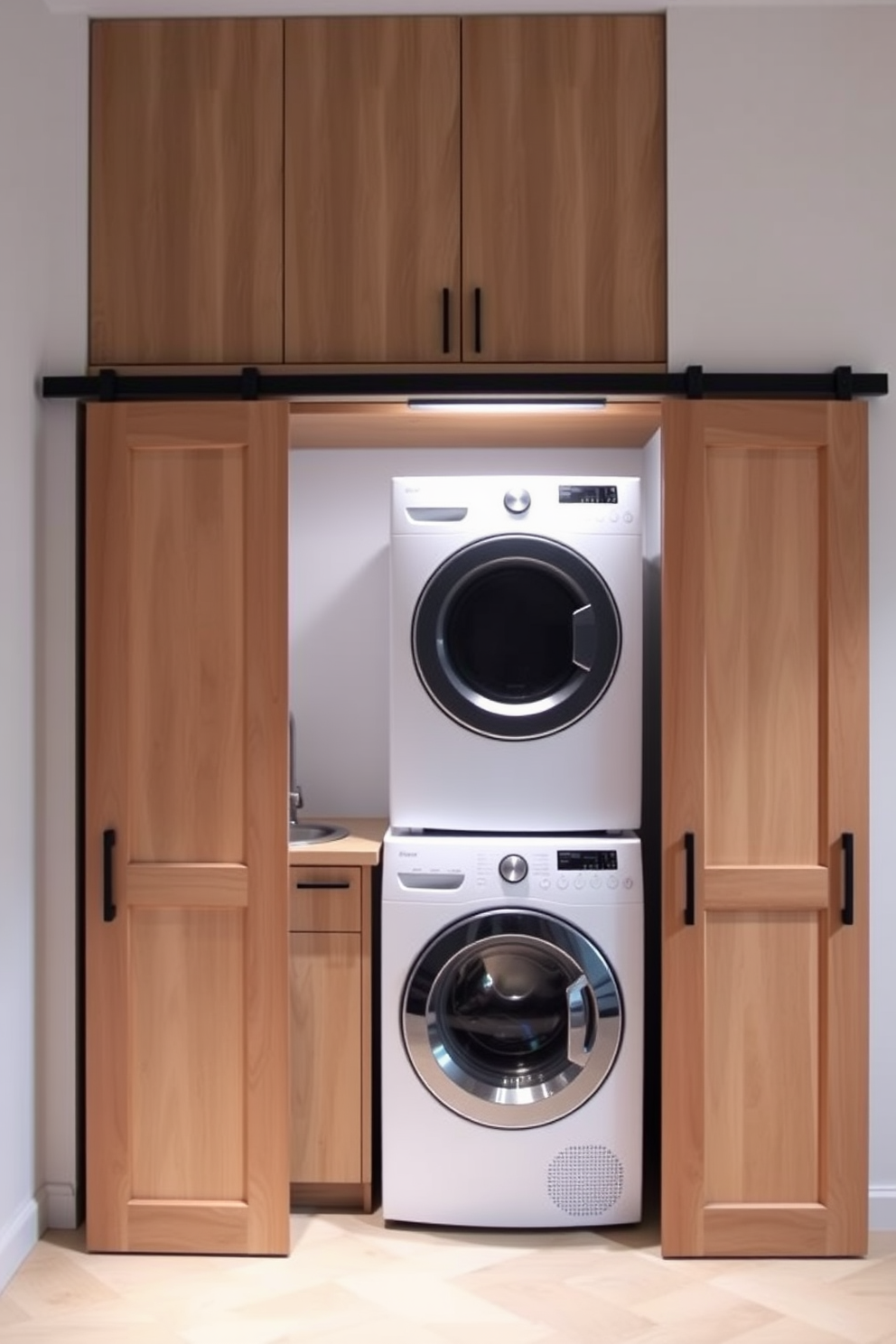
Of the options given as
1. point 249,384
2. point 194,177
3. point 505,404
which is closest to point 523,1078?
point 505,404

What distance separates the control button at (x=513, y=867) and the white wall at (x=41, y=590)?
0.96 metres

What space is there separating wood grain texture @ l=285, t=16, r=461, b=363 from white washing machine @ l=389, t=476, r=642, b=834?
38 centimetres

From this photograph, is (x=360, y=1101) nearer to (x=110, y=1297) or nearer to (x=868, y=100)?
(x=110, y=1297)

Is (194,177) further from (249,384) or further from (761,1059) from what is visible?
(761,1059)

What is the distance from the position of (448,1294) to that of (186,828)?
110 centimetres

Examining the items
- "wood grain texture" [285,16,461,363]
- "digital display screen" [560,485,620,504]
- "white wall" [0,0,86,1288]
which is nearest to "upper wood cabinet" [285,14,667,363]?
"wood grain texture" [285,16,461,363]

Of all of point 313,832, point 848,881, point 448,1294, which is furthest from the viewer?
point 313,832

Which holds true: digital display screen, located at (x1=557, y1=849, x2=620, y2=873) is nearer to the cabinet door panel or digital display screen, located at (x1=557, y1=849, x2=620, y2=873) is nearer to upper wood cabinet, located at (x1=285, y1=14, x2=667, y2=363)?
the cabinet door panel

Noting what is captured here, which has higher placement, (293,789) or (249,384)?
(249,384)

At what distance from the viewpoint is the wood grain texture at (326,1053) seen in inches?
117

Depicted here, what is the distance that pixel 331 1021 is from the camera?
297 centimetres

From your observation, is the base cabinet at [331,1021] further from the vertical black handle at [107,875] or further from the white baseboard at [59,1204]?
the white baseboard at [59,1204]

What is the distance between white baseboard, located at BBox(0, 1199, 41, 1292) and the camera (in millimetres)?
2664

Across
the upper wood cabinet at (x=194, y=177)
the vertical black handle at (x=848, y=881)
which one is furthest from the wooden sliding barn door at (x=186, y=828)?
the vertical black handle at (x=848, y=881)
